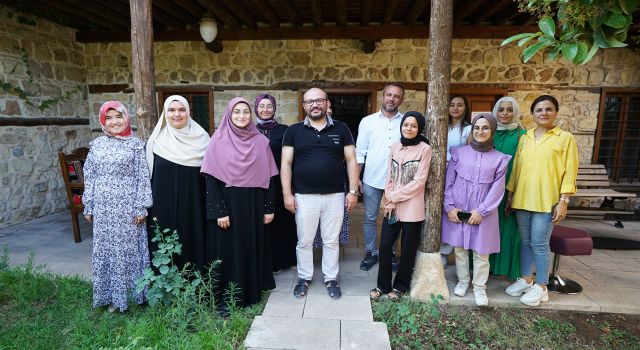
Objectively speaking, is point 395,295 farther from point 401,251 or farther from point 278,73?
point 278,73

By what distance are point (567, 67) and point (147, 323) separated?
6.19 m

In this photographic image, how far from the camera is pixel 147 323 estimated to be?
87.1 inches

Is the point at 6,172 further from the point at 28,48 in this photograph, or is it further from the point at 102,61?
the point at 102,61

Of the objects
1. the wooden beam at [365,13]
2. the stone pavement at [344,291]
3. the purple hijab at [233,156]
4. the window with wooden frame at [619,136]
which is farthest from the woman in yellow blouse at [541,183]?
the window with wooden frame at [619,136]

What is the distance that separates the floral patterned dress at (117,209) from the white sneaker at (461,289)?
2.32m

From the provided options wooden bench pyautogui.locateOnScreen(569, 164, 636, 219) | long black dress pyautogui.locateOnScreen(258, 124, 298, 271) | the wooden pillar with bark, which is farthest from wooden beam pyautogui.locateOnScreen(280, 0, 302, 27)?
wooden bench pyautogui.locateOnScreen(569, 164, 636, 219)

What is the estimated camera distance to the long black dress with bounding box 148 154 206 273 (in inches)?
93.9

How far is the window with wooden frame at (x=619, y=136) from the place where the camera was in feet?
17.3

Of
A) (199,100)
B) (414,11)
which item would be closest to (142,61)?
(199,100)

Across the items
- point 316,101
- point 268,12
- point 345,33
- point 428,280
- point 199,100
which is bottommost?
point 428,280

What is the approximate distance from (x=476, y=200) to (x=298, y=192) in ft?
4.24

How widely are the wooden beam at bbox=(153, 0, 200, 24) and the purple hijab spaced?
9.33 ft

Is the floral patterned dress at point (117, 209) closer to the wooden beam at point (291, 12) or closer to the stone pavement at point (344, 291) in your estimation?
the stone pavement at point (344, 291)

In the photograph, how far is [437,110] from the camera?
2543 mm
